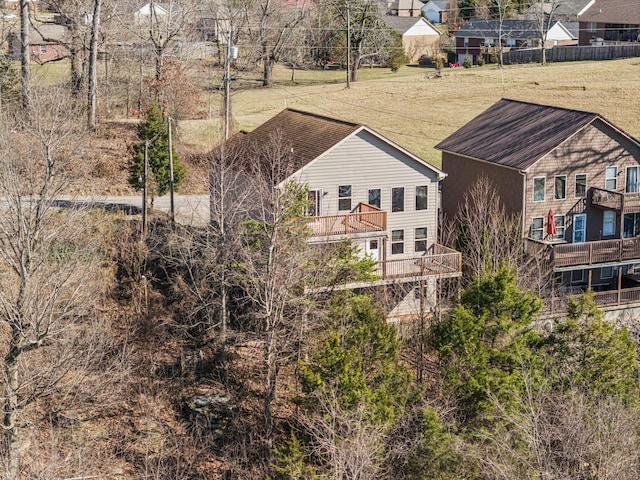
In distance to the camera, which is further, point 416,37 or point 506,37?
point 416,37

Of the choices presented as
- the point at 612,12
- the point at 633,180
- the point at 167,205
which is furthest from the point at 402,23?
the point at 633,180

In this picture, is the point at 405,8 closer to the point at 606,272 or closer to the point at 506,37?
the point at 506,37

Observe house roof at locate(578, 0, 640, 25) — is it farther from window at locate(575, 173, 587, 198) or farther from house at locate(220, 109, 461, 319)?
house at locate(220, 109, 461, 319)

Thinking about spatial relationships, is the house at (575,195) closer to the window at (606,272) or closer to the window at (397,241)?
the window at (606,272)

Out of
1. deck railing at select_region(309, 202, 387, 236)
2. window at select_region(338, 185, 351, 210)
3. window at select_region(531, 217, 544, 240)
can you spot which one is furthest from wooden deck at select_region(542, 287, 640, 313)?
window at select_region(338, 185, 351, 210)

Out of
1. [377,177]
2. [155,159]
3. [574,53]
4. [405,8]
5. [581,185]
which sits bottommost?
[581,185]

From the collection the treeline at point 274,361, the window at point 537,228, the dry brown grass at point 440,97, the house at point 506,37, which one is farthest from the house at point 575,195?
the house at point 506,37

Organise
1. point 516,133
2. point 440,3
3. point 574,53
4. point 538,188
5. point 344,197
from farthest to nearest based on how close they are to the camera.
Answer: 1. point 440,3
2. point 574,53
3. point 516,133
4. point 538,188
5. point 344,197
